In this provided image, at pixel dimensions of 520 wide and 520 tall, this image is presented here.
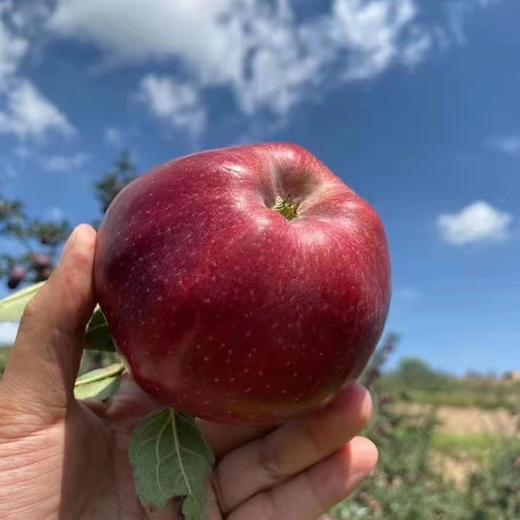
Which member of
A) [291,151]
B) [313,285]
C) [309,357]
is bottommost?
[309,357]

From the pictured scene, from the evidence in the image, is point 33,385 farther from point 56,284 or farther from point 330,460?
point 330,460

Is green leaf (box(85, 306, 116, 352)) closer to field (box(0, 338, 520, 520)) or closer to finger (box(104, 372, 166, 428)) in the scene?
finger (box(104, 372, 166, 428))

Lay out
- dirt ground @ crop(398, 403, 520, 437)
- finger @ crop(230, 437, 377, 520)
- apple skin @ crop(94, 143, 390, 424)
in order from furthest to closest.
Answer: dirt ground @ crop(398, 403, 520, 437) → finger @ crop(230, 437, 377, 520) → apple skin @ crop(94, 143, 390, 424)

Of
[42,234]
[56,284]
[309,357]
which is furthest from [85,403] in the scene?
[42,234]

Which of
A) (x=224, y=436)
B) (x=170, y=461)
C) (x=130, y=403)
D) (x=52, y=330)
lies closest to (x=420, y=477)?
(x=224, y=436)

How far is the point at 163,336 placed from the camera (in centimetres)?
128

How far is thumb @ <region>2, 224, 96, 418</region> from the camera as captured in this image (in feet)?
4.75

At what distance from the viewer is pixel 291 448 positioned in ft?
5.84

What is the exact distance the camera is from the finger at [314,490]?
1.80 metres

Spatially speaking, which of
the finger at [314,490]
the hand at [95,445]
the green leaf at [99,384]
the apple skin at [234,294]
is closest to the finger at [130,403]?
the hand at [95,445]

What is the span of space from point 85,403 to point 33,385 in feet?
1.14

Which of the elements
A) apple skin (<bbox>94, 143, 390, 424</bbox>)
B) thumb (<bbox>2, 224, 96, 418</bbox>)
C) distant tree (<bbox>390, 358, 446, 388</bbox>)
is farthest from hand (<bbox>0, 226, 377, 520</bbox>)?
distant tree (<bbox>390, 358, 446, 388</bbox>)

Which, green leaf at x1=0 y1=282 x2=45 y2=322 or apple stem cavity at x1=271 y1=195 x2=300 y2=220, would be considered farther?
green leaf at x1=0 y1=282 x2=45 y2=322

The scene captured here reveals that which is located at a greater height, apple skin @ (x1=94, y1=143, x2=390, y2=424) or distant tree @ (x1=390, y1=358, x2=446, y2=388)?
distant tree @ (x1=390, y1=358, x2=446, y2=388)
